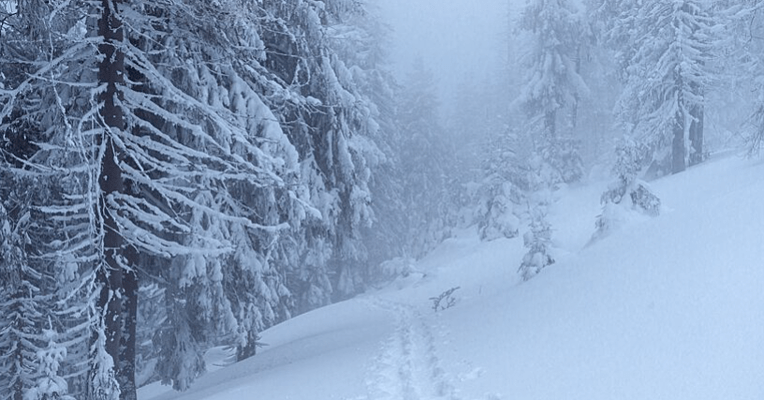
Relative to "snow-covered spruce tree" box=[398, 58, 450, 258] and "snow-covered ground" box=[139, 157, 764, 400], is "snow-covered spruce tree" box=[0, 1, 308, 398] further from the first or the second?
"snow-covered spruce tree" box=[398, 58, 450, 258]

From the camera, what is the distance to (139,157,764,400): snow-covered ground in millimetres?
5359

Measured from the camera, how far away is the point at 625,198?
15.4 meters

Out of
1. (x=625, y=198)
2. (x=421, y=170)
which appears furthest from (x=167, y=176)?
(x=421, y=170)

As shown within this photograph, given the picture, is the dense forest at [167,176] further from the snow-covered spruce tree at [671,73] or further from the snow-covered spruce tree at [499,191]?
the snow-covered spruce tree at [499,191]

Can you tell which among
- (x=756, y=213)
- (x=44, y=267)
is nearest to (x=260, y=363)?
(x=44, y=267)

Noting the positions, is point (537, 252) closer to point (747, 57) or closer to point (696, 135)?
point (696, 135)

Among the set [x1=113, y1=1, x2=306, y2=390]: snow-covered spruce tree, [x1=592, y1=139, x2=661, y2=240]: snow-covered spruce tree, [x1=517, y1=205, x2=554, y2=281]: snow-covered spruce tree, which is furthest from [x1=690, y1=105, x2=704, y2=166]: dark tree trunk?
[x1=113, y1=1, x2=306, y2=390]: snow-covered spruce tree

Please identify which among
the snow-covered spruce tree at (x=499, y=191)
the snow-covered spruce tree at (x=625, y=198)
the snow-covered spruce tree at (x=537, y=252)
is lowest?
the snow-covered spruce tree at (x=499, y=191)

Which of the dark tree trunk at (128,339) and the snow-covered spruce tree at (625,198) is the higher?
the dark tree trunk at (128,339)

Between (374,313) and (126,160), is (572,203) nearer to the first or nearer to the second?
(374,313)

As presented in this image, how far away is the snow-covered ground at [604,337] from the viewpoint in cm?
536

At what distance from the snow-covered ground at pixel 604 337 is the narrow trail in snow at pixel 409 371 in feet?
0.08

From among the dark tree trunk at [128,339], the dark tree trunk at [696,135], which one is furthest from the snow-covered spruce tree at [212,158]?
the dark tree trunk at [696,135]

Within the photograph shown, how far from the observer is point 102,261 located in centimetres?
644
